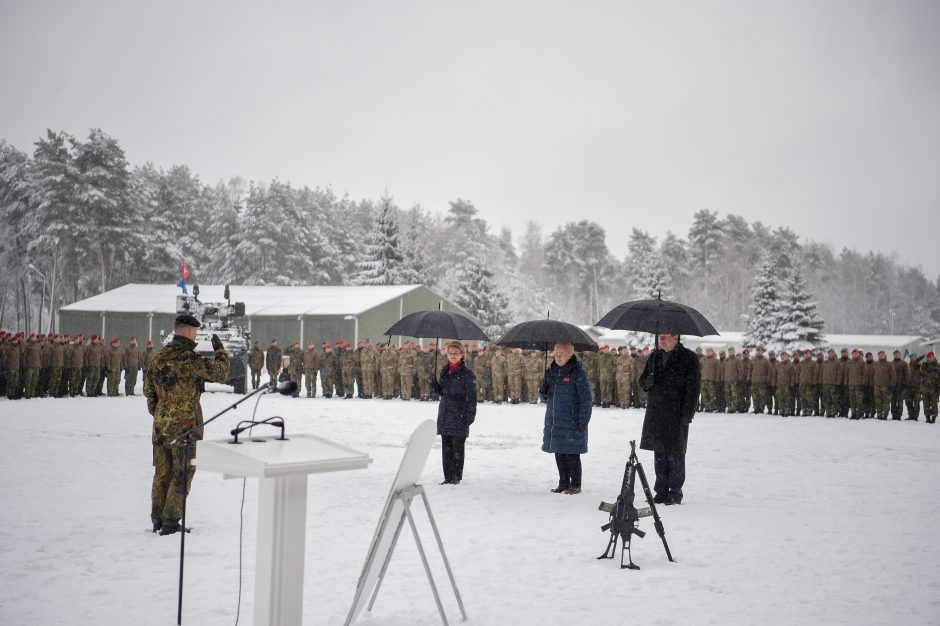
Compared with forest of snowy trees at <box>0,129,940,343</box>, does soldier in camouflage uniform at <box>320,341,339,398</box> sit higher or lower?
lower

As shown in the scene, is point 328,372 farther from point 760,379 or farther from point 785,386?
point 785,386

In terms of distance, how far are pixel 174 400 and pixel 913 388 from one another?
1970 centimetres

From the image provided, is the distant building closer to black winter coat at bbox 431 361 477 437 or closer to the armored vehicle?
the armored vehicle

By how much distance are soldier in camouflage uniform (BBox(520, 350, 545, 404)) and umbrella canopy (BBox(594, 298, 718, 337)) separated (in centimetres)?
1405

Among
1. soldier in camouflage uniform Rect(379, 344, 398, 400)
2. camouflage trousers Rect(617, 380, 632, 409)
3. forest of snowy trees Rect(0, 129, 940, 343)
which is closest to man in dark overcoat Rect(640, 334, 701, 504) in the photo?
camouflage trousers Rect(617, 380, 632, 409)

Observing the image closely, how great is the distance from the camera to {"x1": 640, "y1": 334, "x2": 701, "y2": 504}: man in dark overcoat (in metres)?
8.78

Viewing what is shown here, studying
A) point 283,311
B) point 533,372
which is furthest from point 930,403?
point 283,311

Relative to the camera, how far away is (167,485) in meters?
7.06

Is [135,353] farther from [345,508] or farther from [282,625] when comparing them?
[282,625]

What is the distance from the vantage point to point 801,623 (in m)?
5.06

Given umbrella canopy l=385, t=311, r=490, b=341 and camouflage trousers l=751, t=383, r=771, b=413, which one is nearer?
umbrella canopy l=385, t=311, r=490, b=341

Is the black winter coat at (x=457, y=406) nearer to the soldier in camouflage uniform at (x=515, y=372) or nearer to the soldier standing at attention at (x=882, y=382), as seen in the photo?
the soldier in camouflage uniform at (x=515, y=372)

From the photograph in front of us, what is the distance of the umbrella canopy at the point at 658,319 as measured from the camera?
866 cm

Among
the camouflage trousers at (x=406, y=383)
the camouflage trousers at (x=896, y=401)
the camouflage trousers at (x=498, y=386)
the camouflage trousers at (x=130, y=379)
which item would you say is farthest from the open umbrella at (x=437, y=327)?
the camouflage trousers at (x=130, y=379)
